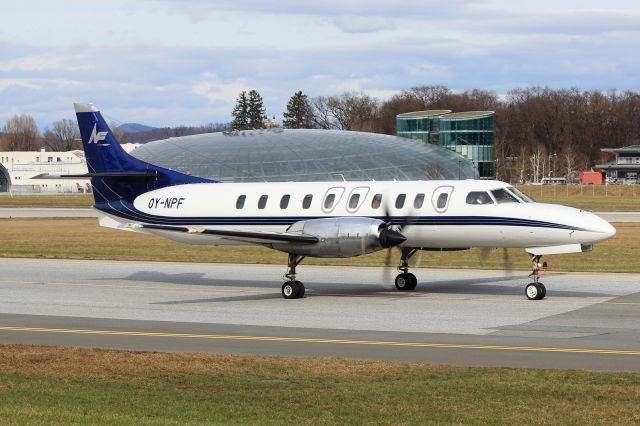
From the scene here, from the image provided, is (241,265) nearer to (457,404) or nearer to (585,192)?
(457,404)

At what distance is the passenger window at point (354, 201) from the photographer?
89.5ft

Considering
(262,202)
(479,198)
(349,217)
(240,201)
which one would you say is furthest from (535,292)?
(240,201)

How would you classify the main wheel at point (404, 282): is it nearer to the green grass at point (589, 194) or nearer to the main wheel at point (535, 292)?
the main wheel at point (535, 292)

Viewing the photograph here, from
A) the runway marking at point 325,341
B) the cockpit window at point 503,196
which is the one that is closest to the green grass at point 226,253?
the cockpit window at point 503,196

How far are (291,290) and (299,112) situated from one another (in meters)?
169

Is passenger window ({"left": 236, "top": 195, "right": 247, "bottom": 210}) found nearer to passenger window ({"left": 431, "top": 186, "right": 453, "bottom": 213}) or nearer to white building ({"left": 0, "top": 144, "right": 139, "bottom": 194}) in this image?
passenger window ({"left": 431, "top": 186, "right": 453, "bottom": 213})

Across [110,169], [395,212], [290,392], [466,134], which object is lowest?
[290,392]

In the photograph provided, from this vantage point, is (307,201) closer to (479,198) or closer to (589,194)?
(479,198)

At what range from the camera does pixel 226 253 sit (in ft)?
140

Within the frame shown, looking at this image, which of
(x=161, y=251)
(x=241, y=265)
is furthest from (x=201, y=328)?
(x=161, y=251)

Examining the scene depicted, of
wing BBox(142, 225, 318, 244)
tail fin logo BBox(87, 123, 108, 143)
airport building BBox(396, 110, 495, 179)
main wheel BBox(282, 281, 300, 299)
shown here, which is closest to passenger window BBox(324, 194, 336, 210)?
wing BBox(142, 225, 318, 244)

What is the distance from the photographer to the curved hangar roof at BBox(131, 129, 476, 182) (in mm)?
104812

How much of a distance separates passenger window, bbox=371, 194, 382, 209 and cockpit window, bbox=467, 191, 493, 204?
240cm

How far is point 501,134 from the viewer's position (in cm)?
17788
